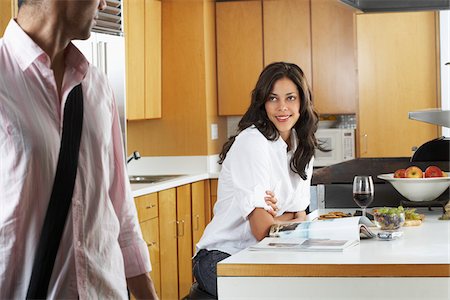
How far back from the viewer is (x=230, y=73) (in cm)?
668

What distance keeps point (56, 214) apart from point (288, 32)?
5390 mm

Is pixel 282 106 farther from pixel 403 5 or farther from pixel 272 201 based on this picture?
pixel 403 5

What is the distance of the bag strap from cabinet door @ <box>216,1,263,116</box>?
17.3 ft

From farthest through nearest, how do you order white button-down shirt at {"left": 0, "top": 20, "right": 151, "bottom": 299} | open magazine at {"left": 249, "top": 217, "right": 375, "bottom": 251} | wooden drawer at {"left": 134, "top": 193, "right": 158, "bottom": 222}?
1. wooden drawer at {"left": 134, "top": 193, "right": 158, "bottom": 222}
2. open magazine at {"left": 249, "top": 217, "right": 375, "bottom": 251}
3. white button-down shirt at {"left": 0, "top": 20, "right": 151, "bottom": 299}

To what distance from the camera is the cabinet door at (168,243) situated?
5.24 m

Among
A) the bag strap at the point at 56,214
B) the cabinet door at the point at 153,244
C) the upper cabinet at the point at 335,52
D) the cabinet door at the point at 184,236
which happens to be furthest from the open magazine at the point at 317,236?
the upper cabinet at the point at 335,52

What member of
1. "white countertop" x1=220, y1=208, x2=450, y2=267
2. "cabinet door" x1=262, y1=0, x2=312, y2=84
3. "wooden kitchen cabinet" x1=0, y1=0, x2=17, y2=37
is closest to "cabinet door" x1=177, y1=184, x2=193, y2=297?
"cabinet door" x1=262, y1=0, x2=312, y2=84

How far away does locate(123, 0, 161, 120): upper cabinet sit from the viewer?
5.61 meters

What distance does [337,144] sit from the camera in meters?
6.55

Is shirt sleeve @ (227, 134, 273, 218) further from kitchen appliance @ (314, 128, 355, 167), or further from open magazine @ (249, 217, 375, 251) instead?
kitchen appliance @ (314, 128, 355, 167)

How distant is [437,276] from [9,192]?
1.33 m

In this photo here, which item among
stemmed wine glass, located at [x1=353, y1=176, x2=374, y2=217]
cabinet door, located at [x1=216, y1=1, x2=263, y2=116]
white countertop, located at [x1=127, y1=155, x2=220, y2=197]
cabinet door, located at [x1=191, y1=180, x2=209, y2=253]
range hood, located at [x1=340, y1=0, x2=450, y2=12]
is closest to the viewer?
stemmed wine glass, located at [x1=353, y1=176, x2=374, y2=217]

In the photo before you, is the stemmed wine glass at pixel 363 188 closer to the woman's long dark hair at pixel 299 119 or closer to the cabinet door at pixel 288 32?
the woman's long dark hair at pixel 299 119

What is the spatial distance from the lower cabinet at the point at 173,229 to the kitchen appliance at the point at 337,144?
97cm
